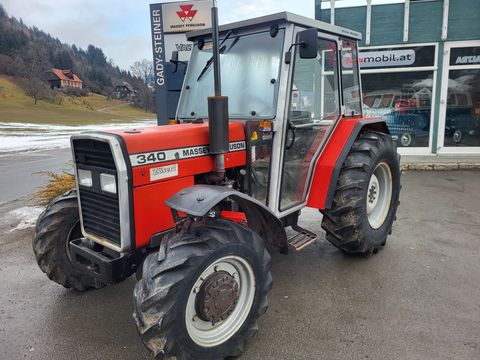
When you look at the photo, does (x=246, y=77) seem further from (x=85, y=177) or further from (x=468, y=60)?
(x=468, y=60)

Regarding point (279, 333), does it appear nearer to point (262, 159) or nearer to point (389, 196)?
point (262, 159)

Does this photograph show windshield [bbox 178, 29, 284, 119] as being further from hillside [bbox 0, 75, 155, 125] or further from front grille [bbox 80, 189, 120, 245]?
hillside [bbox 0, 75, 155, 125]

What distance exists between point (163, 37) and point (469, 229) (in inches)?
245

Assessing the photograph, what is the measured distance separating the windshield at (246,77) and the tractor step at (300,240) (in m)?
1.15

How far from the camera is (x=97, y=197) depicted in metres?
2.91

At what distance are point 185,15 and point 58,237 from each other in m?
5.73

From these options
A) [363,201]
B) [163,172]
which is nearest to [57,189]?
[163,172]

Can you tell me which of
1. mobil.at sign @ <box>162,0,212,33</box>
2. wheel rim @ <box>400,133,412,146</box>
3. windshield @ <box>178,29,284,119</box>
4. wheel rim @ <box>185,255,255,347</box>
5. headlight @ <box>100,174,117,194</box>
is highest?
mobil.at sign @ <box>162,0,212,33</box>

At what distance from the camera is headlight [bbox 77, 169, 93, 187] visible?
2.92 meters

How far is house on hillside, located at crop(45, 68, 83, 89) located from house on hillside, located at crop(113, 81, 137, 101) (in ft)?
29.1

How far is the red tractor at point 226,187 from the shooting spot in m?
2.54

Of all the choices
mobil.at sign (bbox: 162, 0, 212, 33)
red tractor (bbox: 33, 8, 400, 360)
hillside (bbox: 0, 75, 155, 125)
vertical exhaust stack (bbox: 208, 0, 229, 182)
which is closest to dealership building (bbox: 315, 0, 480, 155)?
mobil.at sign (bbox: 162, 0, 212, 33)

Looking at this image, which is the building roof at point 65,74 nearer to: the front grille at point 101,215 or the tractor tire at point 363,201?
the tractor tire at point 363,201

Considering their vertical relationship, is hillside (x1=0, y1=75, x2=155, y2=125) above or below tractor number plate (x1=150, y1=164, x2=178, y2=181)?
above
